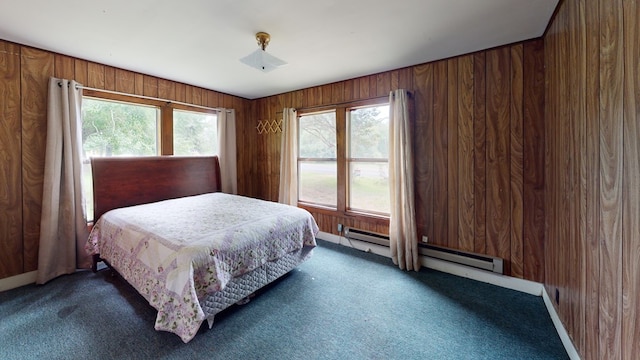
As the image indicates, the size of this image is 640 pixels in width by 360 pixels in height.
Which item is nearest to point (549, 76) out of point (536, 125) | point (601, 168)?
point (536, 125)

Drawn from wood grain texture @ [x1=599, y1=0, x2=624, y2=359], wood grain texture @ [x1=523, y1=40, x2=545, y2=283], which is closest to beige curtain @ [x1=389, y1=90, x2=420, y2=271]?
wood grain texture @ [x1=523, y1=40, x2=545, y2=283]

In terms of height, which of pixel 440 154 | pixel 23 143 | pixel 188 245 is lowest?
pixel 188 245

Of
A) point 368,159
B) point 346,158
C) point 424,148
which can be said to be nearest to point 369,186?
point 368,159

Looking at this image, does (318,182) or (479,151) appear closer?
(479,151)

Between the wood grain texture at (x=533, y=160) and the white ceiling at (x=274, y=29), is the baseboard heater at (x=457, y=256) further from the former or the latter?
the white ceiling at (x=274, y=29)

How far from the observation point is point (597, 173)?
1295 mm

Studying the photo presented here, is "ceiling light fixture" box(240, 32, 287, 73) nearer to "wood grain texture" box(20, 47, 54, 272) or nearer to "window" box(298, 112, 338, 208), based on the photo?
"window" box(298, 112, 338, 208)

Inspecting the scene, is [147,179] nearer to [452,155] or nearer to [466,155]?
[452,155]

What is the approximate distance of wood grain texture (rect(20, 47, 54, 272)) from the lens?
2467 millimetres

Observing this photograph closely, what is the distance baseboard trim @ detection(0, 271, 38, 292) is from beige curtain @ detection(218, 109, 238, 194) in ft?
7.63

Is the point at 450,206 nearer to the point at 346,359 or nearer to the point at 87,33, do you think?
the point at 346,359

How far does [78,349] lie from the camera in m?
1.66

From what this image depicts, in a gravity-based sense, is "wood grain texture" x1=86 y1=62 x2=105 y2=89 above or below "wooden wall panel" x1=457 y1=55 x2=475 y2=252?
above

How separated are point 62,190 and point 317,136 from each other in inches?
122
